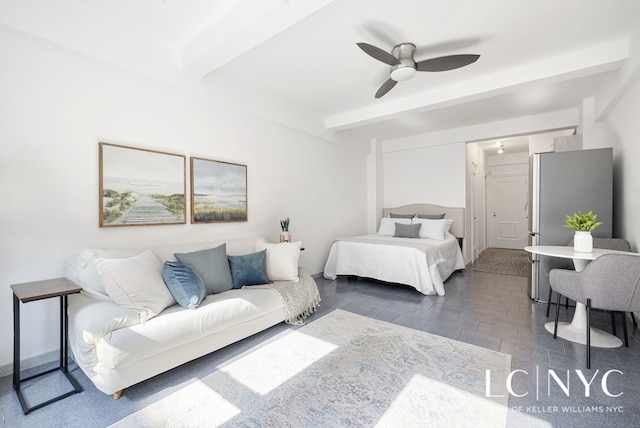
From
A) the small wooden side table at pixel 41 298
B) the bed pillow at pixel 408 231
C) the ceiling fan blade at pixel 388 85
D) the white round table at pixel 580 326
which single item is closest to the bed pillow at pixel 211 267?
the small wooden side table at pixel 41 298

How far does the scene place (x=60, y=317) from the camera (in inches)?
83.4

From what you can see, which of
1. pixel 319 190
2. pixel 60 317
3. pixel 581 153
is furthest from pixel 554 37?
pixel 60 317

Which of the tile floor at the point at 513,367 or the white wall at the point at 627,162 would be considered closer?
the tile floor at the point at 513,367

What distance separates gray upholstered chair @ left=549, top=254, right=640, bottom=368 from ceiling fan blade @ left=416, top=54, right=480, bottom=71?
6.03ft

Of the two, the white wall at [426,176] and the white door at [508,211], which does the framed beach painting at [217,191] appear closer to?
the white wall at [426,176]

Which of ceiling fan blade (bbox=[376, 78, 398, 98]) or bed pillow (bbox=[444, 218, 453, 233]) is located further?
bed pillow (bbox=[444, 218, 453, 233])

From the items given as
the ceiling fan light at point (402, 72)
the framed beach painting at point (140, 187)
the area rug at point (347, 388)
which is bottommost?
the area rug at point (347, 388)

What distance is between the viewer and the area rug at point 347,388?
1629mm

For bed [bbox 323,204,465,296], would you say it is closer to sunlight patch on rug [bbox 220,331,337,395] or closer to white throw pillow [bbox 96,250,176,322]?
sunlight patch on rug [bbox 220,331,337,395]

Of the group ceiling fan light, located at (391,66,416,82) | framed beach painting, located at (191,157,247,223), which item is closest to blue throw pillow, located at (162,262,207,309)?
framed beach painting, located at (191,157,247,223)

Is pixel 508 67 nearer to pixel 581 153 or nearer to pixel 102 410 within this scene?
pixel 581 153

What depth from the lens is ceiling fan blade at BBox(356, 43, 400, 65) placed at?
225 cm

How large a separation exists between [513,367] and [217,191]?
3165 mm

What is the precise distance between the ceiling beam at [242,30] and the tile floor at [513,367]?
2529 millimetres
